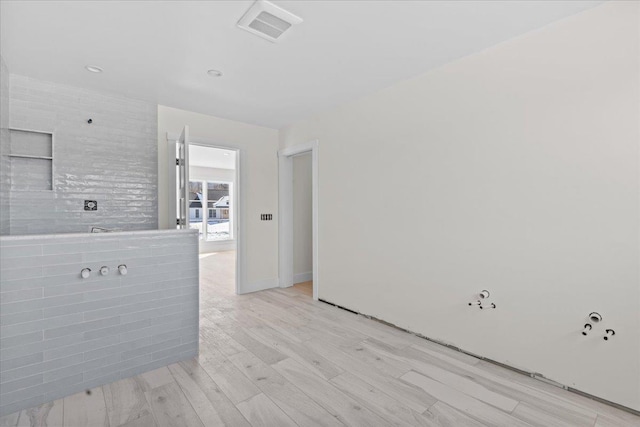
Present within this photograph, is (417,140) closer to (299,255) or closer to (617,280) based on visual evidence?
(617,280)

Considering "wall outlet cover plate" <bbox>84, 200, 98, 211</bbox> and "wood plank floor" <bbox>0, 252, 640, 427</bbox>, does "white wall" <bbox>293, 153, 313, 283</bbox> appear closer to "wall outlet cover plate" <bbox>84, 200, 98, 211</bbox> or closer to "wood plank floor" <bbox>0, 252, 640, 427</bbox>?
"wood plank floor" <bbox>0, 252, 640, 427</bbox>

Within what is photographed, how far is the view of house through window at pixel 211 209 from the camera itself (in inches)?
358

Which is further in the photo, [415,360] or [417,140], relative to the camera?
[417,140]

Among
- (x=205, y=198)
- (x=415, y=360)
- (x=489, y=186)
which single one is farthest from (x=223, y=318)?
(x=205, y=198)

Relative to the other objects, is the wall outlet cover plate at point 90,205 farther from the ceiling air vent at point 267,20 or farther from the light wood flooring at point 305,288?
the light wood flooring at point 305,288

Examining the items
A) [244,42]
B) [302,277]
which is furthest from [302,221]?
[244,42]

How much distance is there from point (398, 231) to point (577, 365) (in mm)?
1627

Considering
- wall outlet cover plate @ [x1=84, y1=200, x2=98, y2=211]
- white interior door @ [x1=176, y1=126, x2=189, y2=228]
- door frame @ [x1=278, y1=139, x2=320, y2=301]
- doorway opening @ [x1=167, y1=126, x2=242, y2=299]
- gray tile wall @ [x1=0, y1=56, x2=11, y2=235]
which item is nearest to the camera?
gray tile wall @ [x1=0, y1=56, x2=11, y2=235]

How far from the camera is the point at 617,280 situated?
71.7 inches

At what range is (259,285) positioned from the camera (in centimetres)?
446

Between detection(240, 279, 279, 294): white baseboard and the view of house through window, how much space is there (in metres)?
5.04

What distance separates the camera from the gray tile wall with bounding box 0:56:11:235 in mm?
2646

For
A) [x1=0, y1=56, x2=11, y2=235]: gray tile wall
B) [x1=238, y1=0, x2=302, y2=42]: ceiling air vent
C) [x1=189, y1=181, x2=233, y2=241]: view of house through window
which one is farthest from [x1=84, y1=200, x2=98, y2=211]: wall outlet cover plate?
[x1=189, y1=181, x2=233, y2=241]: view of house through window

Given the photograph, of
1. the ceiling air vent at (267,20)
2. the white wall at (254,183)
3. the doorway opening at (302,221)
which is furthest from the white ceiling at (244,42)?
the doorway opening at (302,221)
